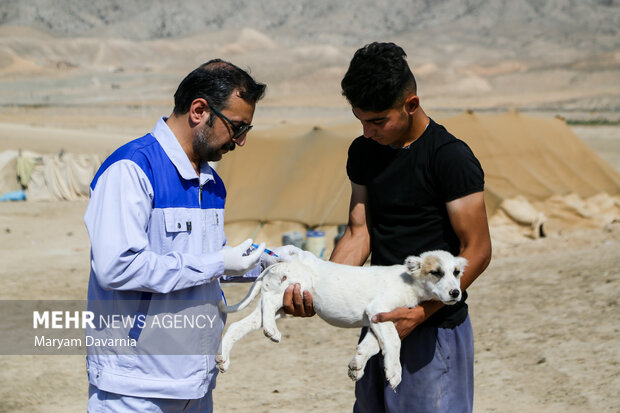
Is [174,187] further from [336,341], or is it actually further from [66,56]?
[66,56]

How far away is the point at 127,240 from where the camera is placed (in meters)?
2.64

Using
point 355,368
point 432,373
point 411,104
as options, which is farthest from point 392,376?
A: point 411,104

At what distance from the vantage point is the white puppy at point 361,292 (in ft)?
9.31

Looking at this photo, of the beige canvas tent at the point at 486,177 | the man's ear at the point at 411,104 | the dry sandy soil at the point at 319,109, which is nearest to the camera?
the man's ear at the point at 411,104

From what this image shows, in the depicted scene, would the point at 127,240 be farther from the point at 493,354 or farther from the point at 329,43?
the point at 329,43

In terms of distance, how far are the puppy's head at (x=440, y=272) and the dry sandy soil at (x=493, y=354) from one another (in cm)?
320

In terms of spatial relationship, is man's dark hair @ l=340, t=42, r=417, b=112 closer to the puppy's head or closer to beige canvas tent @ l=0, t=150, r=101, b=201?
the puppy's head

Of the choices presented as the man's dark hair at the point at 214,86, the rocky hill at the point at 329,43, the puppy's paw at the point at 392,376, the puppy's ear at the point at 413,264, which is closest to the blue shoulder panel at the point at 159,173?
the man's dark hair at the point at 214,86

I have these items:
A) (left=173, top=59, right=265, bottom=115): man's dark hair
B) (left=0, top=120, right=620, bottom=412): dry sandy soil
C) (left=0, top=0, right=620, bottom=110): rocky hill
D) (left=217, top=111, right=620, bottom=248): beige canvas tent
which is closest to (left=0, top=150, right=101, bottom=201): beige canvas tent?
(left=217, top=111, right=620, bottom=248): beige canvas tent

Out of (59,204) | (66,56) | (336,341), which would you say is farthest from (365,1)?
(336,341)

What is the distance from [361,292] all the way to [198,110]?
3.56ft

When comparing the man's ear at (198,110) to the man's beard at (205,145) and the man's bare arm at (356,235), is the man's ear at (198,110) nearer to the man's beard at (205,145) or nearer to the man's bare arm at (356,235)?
the man's beard at (205,145)

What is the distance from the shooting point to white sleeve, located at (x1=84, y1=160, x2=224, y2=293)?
263 centimetres

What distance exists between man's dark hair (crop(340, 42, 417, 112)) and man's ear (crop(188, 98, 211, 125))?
0.62m
